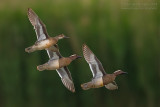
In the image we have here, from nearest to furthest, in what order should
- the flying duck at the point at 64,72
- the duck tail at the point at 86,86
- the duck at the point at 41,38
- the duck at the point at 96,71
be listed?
the duck tail at the point at 86,86
the duck at the point at 96,71
the duck at the point at 41,38
the flying duck at the point at 64,72

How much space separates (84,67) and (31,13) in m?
3.09

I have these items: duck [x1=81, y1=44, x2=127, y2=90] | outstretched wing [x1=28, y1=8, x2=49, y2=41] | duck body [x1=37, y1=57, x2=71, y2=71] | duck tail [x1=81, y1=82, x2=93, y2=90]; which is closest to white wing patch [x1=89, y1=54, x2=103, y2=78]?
duck [x1=81, y1=44, x2=127, y2=90]

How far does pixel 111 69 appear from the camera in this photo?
9297mm

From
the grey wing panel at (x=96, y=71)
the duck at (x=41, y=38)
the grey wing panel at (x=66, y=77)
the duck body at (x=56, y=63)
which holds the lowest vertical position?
the grey wing panel at (x=66, y=77)

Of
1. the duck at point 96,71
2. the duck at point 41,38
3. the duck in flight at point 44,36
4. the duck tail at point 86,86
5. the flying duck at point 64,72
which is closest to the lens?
the duck tail at point 86,86

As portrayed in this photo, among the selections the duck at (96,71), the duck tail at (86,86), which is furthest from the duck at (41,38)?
the duck tail at (86,86)

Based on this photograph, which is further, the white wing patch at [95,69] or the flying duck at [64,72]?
the flying duck at [64,72]

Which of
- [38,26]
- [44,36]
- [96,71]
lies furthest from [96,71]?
[38,26]

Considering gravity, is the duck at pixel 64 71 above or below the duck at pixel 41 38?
below

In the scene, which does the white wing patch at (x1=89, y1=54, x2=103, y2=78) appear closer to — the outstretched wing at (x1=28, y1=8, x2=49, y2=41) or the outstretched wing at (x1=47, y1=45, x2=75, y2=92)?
the outstretched wing at (x1=47, y1=45, x2=75, y2=92)

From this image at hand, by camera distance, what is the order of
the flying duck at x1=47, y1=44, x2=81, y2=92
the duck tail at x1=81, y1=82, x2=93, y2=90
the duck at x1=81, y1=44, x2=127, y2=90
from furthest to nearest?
the flying duck at x1=47, y1=44, x2=81, y2=92
the duck at x1=81, y1=44, x2=127, y2=90
the duck tail at x1=81, y1=82, x2=93, y2=90

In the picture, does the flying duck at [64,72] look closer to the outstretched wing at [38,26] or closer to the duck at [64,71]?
the duck at [64,71]

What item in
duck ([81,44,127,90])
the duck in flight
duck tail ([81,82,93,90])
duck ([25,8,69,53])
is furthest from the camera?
the duck in flight

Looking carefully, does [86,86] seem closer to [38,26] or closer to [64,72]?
[64,72]
